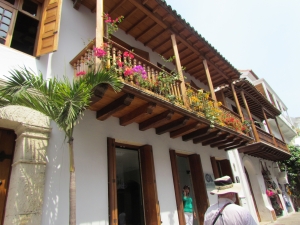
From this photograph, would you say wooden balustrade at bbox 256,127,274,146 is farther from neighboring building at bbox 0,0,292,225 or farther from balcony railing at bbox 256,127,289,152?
neighboring building at bbox 0,0,292,225

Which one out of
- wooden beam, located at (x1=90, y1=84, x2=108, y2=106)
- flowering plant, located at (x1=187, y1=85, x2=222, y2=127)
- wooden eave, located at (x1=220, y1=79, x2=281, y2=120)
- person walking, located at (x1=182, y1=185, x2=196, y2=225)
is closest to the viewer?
wooden beam, located at (x1=90, y1=84, x2=108, y2=106)

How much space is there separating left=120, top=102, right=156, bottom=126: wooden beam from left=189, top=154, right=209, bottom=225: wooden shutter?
11.8 feet

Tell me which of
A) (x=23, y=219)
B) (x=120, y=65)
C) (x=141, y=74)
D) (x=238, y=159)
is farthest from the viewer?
(x=238, y=159)

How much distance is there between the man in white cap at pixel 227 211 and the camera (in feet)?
8.58

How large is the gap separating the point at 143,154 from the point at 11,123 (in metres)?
3.38

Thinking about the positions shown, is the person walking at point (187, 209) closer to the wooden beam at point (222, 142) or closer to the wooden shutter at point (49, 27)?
the wooden beam at point (222, 142)

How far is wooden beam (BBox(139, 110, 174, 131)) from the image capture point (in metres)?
5.68

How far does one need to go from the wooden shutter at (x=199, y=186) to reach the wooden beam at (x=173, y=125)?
86.9 inches

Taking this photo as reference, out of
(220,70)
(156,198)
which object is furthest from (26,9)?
(220,70)

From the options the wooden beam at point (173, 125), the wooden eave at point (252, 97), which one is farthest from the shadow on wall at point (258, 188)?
the wooden beam at point (173, 125)

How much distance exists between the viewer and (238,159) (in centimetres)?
1120

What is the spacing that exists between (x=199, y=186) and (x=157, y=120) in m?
3.38

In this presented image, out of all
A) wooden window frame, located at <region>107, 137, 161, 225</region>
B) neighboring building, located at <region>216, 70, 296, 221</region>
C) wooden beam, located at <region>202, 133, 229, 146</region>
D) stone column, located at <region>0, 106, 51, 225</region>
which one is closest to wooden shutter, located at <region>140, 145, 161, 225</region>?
wooden window frame, located at <region>107, 137, 161, 225</region>

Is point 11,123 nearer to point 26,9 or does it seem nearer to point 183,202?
point 26,9
